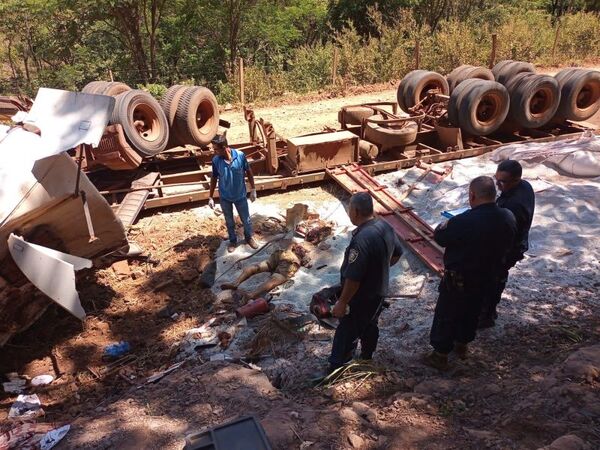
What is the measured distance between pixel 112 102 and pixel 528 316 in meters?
4.34

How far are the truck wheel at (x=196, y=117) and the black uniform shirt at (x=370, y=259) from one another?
553 centimetres

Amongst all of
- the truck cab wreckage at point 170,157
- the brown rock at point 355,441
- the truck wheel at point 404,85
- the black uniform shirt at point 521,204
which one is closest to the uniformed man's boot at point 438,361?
the black uniform shirt at point 521,204

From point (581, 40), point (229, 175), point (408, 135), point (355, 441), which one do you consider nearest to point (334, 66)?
point (408, 135)

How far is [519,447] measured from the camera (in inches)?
99.3

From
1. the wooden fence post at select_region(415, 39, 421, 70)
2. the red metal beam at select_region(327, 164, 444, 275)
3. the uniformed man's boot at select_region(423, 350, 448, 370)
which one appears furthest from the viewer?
the wooden fence post at select_region(415, 39, 421, 70)

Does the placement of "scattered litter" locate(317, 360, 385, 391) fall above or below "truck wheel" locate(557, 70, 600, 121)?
below

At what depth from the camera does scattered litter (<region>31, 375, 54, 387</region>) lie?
4.53 metres

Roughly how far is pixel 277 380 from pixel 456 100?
6840 mm

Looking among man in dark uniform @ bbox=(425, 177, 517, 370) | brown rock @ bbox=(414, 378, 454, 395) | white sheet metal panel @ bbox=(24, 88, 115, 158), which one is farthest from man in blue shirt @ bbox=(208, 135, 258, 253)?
brown rock @ bbox=(414, 378, 454, 395)

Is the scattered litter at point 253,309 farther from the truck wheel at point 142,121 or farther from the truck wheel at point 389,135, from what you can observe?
the truck wheel at point 389,135

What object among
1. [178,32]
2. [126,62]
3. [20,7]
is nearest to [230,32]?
[178,32]

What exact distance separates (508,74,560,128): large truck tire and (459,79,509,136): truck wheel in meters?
0.36

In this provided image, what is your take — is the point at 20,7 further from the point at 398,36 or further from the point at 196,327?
the point at 196,327

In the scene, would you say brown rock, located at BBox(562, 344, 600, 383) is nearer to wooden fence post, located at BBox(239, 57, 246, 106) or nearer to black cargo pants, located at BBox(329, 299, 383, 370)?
black cargo pants, located at BBox(329, 299, 383, 370)
